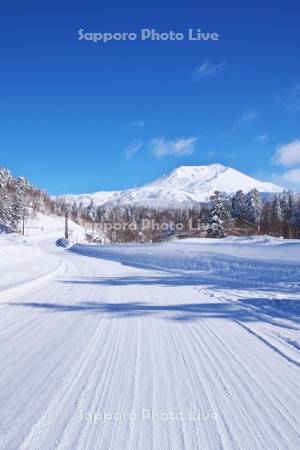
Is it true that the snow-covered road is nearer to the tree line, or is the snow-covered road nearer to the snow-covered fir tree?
→ the snow-covered fir tree

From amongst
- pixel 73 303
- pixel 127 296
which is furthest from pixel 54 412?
pixel 127 296

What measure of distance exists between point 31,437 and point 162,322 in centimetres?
441

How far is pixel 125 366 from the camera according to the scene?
4570 millimetres

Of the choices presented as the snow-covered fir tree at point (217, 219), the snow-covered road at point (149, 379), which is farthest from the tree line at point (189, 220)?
the snow-covered road at point (149, 379)

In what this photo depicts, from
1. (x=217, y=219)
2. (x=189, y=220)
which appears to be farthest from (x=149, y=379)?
(x=189, y=220)

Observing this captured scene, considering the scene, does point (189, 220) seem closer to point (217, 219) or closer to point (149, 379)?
point (217, 219)

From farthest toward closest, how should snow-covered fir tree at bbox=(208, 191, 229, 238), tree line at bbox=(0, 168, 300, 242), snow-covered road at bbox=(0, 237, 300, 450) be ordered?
tree line at bbox=(0, 168, 300, 242), snow-covered fir tree at bbox=(208, 191, 229, 238), snow-covered road at bbox=(0, 237, 300, 450)

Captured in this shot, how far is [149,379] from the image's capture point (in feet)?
13.5

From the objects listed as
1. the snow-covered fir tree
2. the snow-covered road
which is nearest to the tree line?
the snow-covered fir tree

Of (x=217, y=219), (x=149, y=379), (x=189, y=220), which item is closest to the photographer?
(x=149, y=379)

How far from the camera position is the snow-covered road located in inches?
117

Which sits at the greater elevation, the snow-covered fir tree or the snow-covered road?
the snow-covered fir tree

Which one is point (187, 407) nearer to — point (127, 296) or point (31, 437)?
point (31, 437)

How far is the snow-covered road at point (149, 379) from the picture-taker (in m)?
2.97
